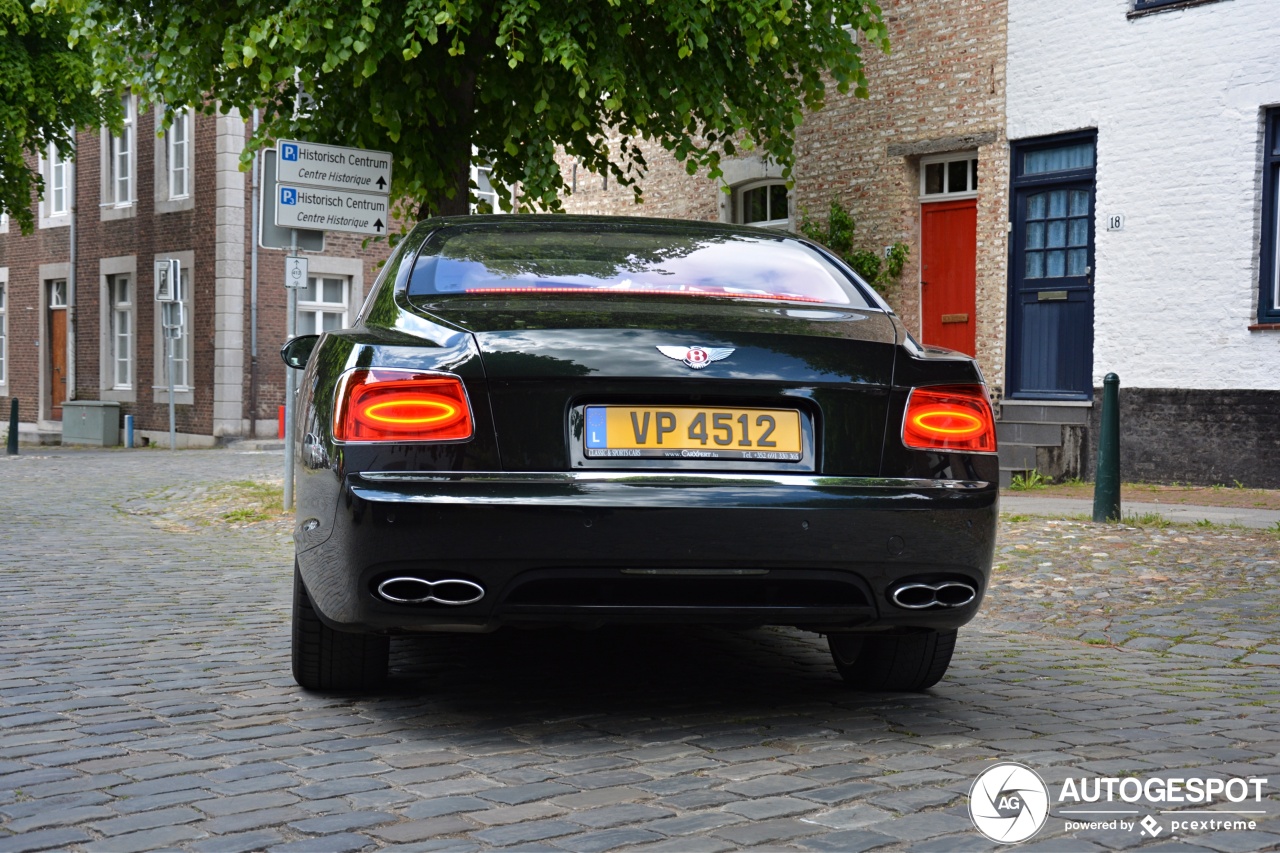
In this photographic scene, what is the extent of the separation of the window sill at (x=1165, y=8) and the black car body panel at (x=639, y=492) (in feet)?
36.8

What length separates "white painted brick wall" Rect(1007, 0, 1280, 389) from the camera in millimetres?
13594

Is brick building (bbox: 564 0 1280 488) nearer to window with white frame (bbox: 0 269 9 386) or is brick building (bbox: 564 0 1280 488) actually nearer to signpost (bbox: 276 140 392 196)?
signpost (bbox: 276 140 392 196)

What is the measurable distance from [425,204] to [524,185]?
0.91 meters

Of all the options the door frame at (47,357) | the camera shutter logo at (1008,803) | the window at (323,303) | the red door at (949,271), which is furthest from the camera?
the door frame at (47,357)

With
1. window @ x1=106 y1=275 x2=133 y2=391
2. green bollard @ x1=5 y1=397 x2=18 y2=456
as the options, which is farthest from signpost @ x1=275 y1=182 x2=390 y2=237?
window @ x1=106 y1=275 x2=133 y2=391

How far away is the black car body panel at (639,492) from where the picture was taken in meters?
3.95

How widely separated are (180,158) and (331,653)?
24630 millimetres

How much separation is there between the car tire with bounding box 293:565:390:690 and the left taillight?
88 cm

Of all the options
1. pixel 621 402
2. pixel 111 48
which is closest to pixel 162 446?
pixel 111 48

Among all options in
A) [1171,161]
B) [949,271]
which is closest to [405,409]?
[1171,161]

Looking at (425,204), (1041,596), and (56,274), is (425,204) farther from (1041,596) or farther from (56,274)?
(56,274)

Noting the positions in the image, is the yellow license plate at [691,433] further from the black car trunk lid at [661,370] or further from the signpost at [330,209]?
the signpost at [330,209]

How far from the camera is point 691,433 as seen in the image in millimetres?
4086

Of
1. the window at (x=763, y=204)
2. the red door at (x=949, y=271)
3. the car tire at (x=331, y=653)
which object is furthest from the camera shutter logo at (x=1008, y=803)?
the window at (x=763, y=204)
